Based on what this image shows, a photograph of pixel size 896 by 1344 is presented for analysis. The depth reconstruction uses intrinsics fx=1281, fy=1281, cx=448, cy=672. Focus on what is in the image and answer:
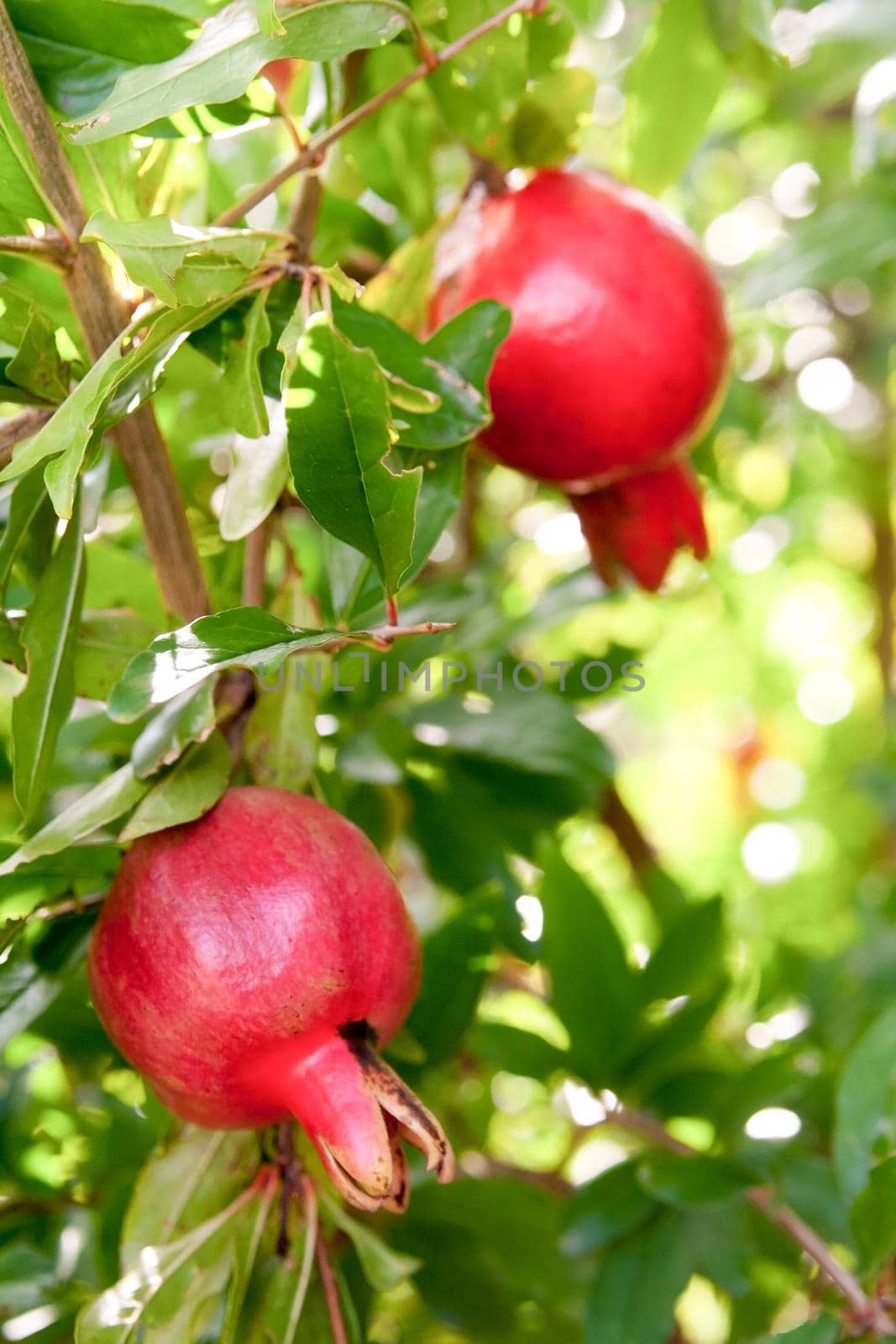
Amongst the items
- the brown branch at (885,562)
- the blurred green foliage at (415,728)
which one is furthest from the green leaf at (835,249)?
the brown branch at (885,562)

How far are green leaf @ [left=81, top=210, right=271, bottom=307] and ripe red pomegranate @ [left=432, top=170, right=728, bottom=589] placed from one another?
184mm

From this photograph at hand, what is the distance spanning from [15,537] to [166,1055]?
0.23m

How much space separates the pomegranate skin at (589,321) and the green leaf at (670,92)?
0.41 feet

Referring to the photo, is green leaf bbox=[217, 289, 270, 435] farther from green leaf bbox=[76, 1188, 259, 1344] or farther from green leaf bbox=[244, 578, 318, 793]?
green leaf bbox=[76, 1188, 259, 1344]

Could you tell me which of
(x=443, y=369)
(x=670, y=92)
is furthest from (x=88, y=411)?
(x=670, y=92)

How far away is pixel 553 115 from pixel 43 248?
1.10ft

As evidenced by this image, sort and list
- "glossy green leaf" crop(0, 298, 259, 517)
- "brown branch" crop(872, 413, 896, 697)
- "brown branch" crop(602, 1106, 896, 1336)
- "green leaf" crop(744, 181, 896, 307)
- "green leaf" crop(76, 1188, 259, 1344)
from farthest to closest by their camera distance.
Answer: "brown branch" crop(872, 413, 896, 697) → "green leaf" crop(744, 181, 896, 307) → "brown branch" crop(602, 1106, 896, 1336) → "green leaf" crop(76, 1188, 259, 1344) → "glossy green leaf" crop(0, 298, 259, 517)

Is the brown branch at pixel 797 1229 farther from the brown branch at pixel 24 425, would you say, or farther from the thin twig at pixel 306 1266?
the brown branch at pixel 24 425

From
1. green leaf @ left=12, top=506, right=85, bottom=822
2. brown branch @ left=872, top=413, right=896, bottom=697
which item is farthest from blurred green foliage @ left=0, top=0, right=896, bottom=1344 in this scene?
brown branch @ left=872, top=413, right=896, bottom=697

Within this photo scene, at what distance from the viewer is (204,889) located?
0.52 metres

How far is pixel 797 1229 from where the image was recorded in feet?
2.46

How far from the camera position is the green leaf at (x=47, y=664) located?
569 millimetres

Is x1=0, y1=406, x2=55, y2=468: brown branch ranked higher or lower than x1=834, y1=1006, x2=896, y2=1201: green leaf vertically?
higher

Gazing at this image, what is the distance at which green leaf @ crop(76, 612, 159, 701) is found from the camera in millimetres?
625
